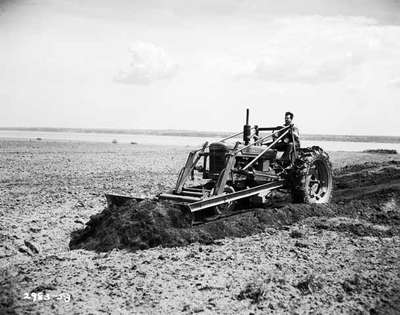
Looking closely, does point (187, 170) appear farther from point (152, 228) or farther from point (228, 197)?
point (152, 228)

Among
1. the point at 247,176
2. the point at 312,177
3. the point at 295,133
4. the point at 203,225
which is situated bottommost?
the point at 203,225

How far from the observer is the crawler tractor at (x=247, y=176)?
8.38m

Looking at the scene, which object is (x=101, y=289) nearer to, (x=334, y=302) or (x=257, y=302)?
(x=257, y=302)

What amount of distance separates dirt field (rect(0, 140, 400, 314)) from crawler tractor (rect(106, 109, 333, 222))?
0.50 meters

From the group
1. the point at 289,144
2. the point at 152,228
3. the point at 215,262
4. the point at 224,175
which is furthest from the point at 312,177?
the point at 215,262

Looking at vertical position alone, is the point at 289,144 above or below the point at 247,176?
above

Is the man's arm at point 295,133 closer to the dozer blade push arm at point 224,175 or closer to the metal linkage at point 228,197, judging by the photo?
the metal linkage at point 228,197

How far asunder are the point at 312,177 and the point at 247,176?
272 centimetres

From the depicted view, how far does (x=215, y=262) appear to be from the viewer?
6199 millimetres

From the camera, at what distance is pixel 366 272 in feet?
20.0

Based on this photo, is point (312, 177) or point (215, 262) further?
point (312, 177)

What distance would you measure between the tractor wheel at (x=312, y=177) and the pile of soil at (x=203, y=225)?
1.27 feet

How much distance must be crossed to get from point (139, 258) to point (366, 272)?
3.17 metres

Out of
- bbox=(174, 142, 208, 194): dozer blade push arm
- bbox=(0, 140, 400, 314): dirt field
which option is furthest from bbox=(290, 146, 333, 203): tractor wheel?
bbox=(174, 142, 208, 194): dozer blade push arm
